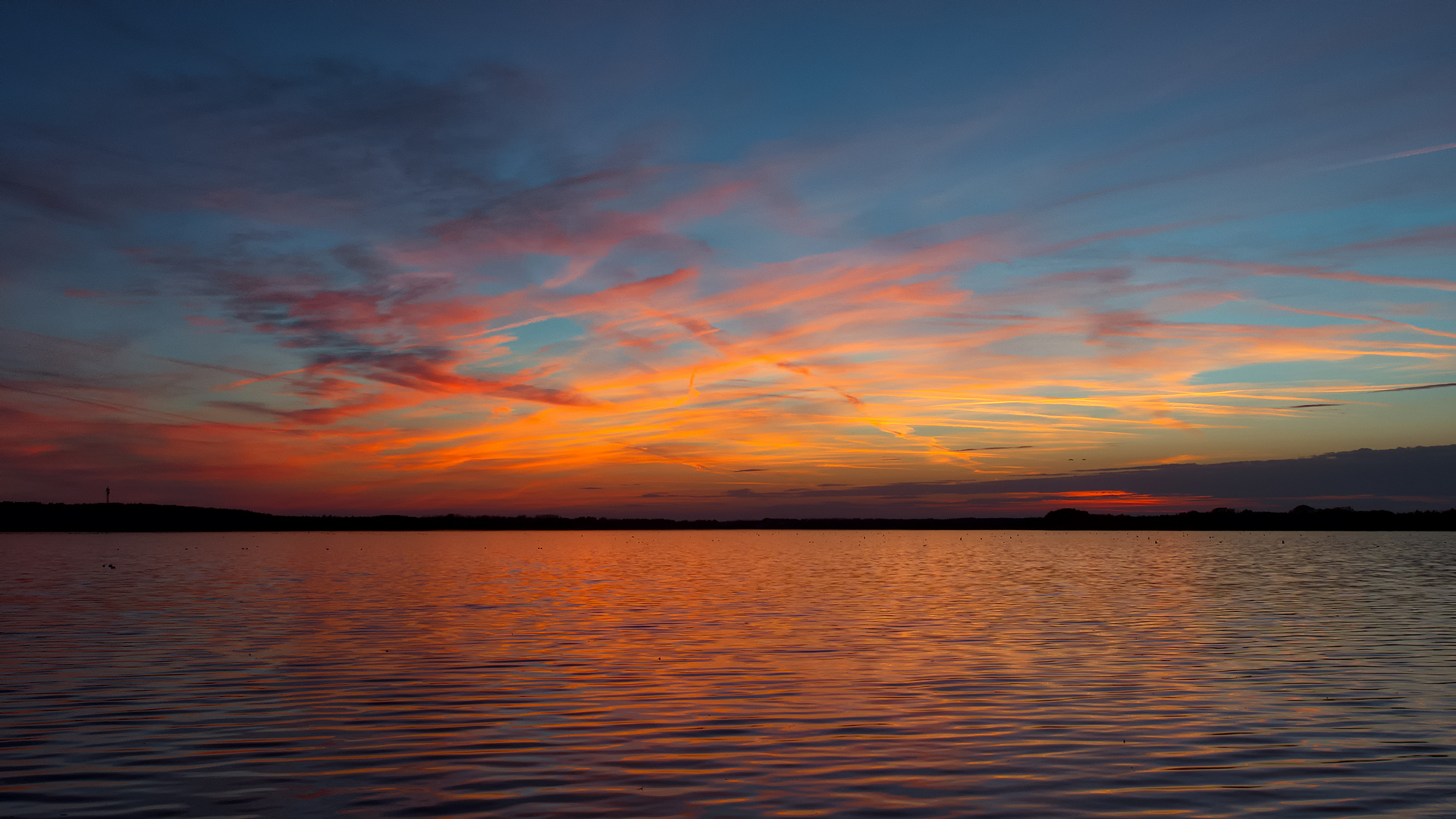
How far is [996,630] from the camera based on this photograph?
32.7m

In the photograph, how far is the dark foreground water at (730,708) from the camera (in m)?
13.2

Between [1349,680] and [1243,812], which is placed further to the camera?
[1349,680]

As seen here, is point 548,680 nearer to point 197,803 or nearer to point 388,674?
point 388,674

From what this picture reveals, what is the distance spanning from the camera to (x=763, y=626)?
3491cm

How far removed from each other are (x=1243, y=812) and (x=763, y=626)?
23.3 metres

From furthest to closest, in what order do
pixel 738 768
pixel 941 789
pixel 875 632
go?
pixel 875 632 < pixel 738 768 < pixel 941 789

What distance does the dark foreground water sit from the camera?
43.5 feet

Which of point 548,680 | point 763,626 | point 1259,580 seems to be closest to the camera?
point 548,680

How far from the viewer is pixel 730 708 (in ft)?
64.3

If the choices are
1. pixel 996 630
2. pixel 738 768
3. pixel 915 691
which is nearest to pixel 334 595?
pixel 996 630

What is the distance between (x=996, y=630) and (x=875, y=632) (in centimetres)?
416

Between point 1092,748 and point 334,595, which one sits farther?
point 334,595

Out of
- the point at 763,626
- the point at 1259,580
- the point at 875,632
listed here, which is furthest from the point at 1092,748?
the point at 1259,580

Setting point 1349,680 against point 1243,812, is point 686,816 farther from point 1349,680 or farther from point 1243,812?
point 1349,680
